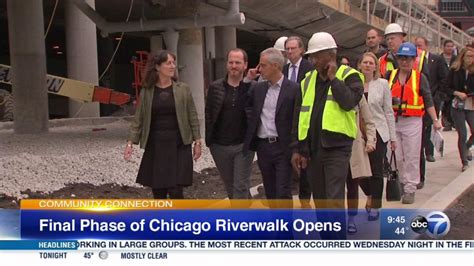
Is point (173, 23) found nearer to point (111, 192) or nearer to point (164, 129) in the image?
point (111, 192)

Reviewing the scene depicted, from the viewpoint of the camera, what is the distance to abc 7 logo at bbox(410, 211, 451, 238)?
3.15 m

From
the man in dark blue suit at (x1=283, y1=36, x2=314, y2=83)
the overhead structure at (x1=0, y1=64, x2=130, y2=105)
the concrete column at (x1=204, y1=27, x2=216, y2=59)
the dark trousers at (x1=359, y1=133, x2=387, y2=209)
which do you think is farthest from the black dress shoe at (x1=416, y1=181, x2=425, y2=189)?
the concrete column at (x1=204, y1=27, x2=216, y2=59)

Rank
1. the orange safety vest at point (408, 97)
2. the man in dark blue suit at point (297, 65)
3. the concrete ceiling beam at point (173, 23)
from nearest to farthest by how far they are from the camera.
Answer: the man in dark blue suit at point (297, 65) → the orange safety vest at point (408, 97) → the concrete ceiling beam at point (173, 23)

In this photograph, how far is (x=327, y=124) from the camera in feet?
11.9

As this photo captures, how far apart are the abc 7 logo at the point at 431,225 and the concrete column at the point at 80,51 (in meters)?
11.7

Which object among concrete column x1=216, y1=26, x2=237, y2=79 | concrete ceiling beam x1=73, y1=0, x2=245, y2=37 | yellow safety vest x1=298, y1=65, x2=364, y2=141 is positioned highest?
concrete column x1=216, y1=26, x2=237, y2=79

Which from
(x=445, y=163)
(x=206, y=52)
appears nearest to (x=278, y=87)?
(x=445, y=163)

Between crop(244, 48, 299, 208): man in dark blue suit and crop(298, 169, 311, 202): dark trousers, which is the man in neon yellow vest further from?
crop(298, 169, 311, 202): dark trousers

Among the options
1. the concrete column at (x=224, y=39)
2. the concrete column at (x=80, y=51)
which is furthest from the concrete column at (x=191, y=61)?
the concrete column at (x=224, y=39)

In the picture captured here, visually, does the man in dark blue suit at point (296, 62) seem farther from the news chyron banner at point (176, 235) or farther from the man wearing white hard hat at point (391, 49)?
the news chyron banner at point (176, 235)

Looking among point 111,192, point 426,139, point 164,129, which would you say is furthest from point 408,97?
point 111,192

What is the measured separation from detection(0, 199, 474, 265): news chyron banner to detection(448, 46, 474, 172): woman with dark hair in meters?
3.24

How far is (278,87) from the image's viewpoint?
406 cm

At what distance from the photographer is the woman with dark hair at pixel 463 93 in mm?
6145
